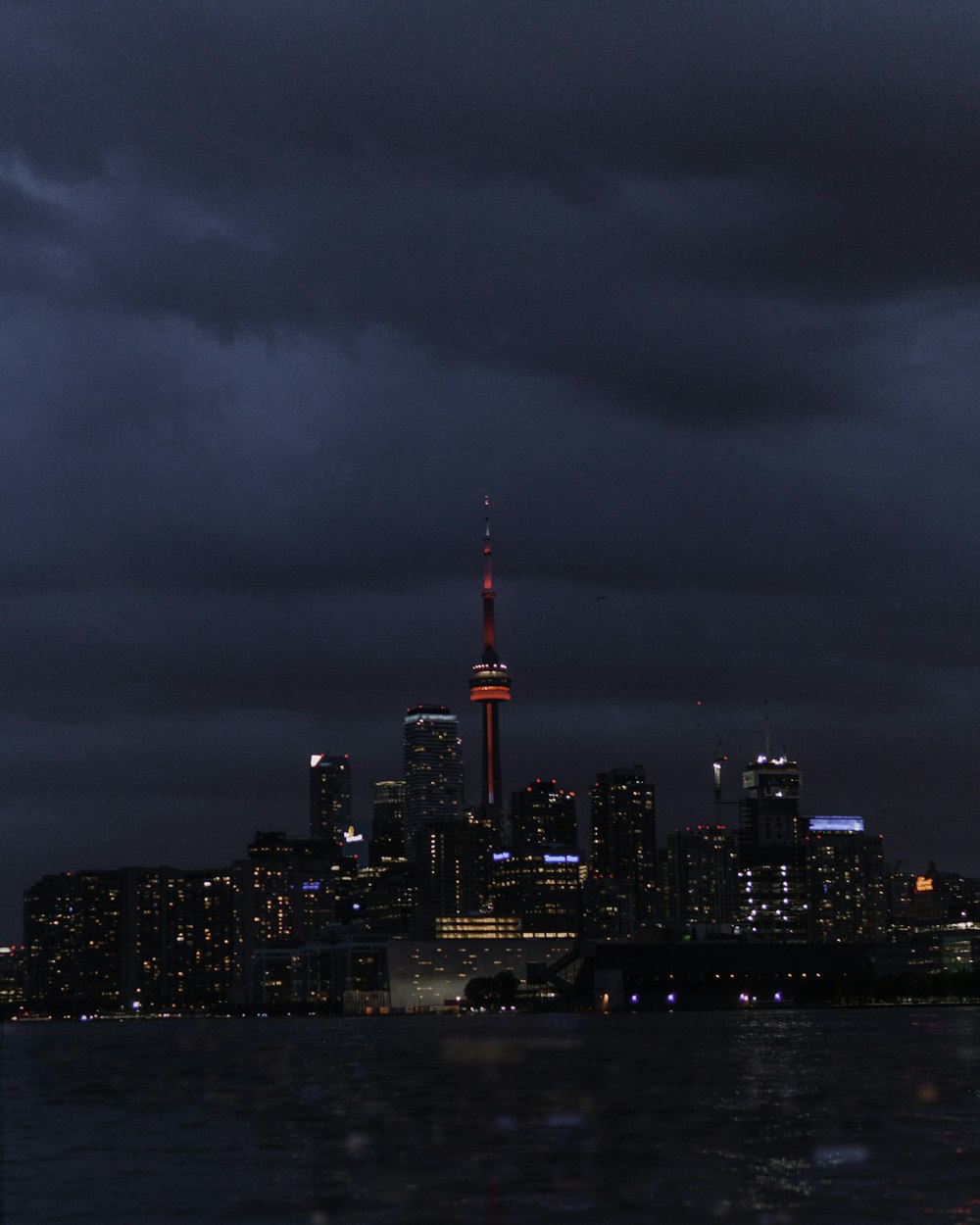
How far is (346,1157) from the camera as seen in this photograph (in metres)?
65.9

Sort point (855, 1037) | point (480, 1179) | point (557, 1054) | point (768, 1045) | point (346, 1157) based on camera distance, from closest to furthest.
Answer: point (480, 1179), point (346, 1157), point (557, 1054), point (768, 1045), point (855, 1037)

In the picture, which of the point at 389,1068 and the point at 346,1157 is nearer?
the point at 346,1157

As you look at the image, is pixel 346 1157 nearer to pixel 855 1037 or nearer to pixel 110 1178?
pixel 110 1178

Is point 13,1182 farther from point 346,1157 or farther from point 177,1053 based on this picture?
point 177,1053

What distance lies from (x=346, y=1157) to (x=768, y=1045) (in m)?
115

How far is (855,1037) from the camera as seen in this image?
19162 cm

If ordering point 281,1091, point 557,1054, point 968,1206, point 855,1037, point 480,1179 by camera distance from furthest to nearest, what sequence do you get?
point 855,1037 < point 557,1054 < point 281,1091 < point 480,1179 < point 968,1206

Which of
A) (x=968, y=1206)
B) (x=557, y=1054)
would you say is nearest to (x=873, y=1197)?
(x=968, y=1206)

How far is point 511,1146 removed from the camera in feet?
225

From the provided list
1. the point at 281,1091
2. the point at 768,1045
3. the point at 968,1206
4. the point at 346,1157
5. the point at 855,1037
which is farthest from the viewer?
the point at 855,1037

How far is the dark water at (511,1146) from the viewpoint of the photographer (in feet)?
166

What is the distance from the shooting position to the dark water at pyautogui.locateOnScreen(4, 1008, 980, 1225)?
166ft

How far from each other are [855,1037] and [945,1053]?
44.8m

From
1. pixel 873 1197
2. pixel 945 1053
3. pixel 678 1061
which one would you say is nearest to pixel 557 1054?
pixel 678 1061
